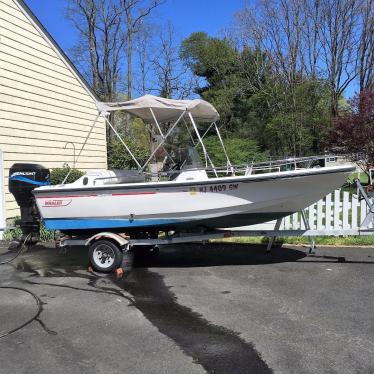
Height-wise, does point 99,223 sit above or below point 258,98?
below

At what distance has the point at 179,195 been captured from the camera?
6805 millimetres

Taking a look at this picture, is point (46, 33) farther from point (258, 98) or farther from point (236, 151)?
point (258, 98)

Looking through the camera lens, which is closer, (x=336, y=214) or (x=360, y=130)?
(x=336, y=214)

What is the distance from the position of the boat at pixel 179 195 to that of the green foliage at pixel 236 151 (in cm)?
906

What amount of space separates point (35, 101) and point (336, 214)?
799cm

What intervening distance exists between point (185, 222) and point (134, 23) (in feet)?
84.2

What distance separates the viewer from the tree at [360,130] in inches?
594

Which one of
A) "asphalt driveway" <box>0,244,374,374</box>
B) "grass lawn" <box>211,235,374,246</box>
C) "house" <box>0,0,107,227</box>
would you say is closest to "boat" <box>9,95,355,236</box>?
"asphalt driveway" <box>0,244,374,374</box>

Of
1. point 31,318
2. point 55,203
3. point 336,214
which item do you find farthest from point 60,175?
point 31,318

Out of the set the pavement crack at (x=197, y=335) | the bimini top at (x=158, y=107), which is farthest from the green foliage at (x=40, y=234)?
the pavement crack at (x=197, y=335)

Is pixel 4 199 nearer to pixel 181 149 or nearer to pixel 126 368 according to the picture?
pixel 181 149

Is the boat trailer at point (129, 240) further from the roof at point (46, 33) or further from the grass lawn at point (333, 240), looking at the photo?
the roof at point (46, 33)

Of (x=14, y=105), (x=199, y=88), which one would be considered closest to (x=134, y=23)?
(x=199, y=88)

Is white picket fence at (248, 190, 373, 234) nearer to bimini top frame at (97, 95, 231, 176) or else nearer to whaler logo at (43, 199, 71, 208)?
bimini top frame at (97, 95, 231, 176)
